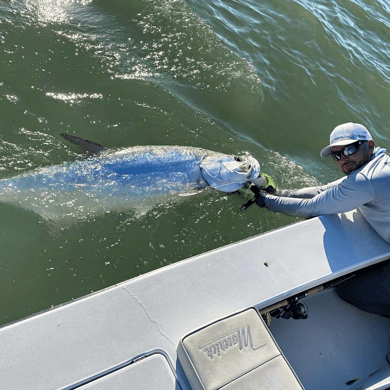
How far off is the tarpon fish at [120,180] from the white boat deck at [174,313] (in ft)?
5.16

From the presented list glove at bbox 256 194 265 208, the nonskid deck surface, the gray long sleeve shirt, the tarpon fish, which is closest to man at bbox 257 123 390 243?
the gray long sleeve shirt

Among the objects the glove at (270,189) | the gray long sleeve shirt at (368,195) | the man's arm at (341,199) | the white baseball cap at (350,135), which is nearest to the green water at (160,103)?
the glove at (270,189)

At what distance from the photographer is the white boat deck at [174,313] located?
6.36ft

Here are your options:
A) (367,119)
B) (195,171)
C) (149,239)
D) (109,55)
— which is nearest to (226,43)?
(109,55)

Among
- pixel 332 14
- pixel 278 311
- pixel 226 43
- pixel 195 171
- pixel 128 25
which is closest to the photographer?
pixel 278 311

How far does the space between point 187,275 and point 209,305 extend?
272 mm

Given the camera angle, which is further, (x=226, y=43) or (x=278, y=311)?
(x=226, y=43)

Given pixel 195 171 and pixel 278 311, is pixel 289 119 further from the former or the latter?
pixel 278 311

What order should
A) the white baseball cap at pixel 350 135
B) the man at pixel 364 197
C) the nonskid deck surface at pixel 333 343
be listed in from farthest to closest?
the white baseball cap at pixel 350 135, the man at pixel 364 197, the nonskid deck surface at pixel 333 343

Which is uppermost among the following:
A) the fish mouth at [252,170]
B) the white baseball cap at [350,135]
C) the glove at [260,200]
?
the white baseball cap at [350,135]

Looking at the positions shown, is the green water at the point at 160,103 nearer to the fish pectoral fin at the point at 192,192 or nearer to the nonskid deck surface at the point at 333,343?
the fish pectoral fin at the point at 192,192

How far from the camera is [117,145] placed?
5.21m

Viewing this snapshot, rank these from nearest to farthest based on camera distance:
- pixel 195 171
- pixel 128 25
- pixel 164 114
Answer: pixel 195 171 → pixel 164 114 → pixel 128 25

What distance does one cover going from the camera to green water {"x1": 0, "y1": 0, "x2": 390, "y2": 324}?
3.99 meters
